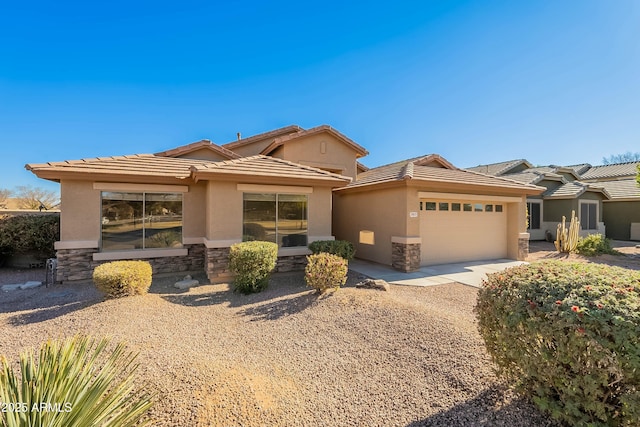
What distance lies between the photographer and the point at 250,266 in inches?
299

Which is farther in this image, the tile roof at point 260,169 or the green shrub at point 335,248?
the green shrub at point 335,248

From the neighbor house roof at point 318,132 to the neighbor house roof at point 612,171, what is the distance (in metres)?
32.1

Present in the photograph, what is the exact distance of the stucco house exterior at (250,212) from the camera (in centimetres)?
876

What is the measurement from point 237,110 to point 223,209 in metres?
11.6

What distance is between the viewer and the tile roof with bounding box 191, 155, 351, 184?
27.6 ft

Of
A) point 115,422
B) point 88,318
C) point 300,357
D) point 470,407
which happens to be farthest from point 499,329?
point 88,318

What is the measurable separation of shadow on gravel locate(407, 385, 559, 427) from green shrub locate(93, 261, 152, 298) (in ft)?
21.0

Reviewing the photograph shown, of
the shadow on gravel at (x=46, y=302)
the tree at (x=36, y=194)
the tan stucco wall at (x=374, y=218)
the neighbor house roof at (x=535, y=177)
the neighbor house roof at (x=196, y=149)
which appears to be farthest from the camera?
the tree at (x=36, y=194)

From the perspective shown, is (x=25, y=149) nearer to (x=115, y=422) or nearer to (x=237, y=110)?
(x=237, y=110)

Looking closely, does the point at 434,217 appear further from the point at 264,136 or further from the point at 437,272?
the point at 264,136

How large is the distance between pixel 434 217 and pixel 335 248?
4.62 metres

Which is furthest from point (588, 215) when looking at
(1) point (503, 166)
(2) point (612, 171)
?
(2) point (612, 171)

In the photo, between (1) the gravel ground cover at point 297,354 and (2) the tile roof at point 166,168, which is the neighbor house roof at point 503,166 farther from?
(1) the gravel ground cover at point 297,354

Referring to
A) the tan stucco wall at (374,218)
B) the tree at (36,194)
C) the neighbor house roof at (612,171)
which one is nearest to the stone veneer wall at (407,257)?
the tan stucco wall at (374,218)
